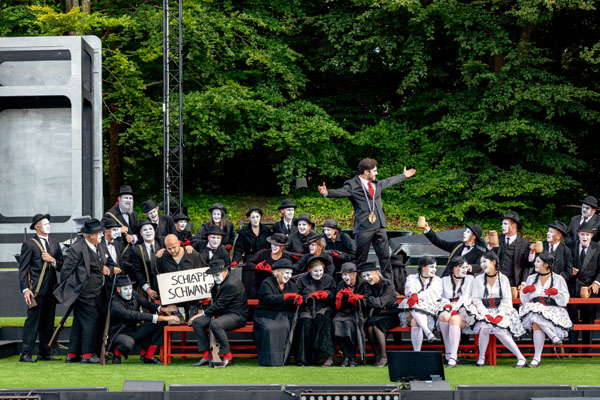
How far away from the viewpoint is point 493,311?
9.94m

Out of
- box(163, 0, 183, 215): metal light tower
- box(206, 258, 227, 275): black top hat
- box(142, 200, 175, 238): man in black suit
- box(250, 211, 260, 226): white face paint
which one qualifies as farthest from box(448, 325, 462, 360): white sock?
box(163, 0, 183, 215): metal light tower

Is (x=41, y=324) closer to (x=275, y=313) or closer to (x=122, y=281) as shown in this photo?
(x=122, y=281)

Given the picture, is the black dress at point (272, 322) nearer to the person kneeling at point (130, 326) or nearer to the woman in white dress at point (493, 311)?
the person kneeling at point (130, 326)

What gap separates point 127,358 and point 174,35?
12.8m

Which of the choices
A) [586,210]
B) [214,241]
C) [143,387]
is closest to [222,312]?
[214,241]

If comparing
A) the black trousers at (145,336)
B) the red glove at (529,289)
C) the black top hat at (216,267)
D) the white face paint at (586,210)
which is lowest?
the black trousers at (145,336)

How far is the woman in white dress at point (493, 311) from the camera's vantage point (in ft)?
32.1

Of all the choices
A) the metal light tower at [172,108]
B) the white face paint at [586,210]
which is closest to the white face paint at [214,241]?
the white face paint at [586,210]

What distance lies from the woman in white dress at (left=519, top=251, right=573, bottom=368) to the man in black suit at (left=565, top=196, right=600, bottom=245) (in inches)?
58.7

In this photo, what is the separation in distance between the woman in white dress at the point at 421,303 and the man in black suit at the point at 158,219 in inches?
148

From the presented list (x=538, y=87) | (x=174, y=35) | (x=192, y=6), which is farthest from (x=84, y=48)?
(x=538, y=87)

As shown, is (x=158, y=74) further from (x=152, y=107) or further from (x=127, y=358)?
(x=127, y=358)

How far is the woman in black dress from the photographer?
10.1 m

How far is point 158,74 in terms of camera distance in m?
26.3
